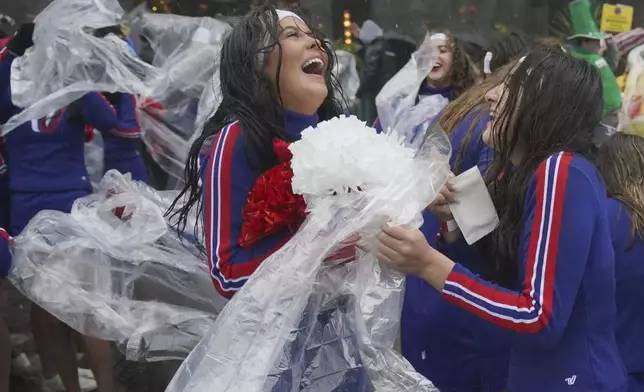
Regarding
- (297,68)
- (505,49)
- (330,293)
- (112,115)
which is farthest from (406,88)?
(330,293)

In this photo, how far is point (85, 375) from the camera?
12.1 ft

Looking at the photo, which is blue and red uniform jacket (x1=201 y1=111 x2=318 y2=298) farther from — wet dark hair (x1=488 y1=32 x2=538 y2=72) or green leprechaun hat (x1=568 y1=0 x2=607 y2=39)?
green leprechaun hat (x1=568 y1=0 x2=607 y2=39)

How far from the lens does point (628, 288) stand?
185 cm

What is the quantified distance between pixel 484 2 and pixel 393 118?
4103mm

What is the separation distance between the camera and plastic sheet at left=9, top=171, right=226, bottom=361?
2.72 m

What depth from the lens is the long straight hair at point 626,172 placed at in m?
1.78

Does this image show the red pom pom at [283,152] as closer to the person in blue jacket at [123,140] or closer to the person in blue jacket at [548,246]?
the person in blue jacket at [548,246]

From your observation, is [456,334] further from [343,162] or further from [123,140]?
[123,140]

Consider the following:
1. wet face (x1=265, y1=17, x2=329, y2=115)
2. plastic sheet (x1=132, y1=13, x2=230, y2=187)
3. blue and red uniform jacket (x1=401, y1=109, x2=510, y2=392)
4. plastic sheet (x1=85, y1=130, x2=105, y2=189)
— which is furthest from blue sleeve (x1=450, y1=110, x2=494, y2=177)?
plastic sheet (x1=85, y1=130, x2=105, y2=189)

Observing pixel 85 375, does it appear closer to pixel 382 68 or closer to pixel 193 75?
pixel 193 75

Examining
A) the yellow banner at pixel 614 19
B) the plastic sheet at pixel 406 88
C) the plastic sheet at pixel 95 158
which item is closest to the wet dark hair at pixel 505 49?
the plastic sheet at pixel 406 88

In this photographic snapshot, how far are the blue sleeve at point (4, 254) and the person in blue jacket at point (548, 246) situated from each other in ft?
5.62

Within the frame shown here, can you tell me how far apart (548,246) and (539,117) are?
30 cm

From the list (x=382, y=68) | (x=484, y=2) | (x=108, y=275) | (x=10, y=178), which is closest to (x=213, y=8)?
(x=382, y=68)
